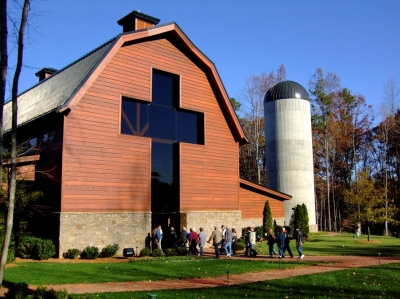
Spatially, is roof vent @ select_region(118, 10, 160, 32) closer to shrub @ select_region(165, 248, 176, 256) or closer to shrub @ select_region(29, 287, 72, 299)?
shrub @ select_region(165, 248, 176, 256)

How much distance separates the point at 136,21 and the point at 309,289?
17.9 m

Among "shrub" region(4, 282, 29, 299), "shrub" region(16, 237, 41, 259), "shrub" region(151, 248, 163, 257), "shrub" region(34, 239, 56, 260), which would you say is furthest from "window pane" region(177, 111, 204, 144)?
"shrub" region(4, 282, 29, 299)

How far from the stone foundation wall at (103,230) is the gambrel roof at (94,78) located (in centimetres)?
499

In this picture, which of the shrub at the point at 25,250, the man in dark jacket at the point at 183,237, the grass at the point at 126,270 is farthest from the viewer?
the man in dark jacket at the point at 183,237

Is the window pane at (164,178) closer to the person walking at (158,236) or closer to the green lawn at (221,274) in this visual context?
the person walking at (158,236)

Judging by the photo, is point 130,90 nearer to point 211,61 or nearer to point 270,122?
point 211,61

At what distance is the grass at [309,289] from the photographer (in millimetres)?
10031

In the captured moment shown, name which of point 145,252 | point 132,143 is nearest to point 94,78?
point 132,143

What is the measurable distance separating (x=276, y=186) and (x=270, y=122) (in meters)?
6.16

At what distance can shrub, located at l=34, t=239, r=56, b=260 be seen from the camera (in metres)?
16.4

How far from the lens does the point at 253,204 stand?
28812 mm

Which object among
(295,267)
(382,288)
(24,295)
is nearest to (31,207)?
(24,295)

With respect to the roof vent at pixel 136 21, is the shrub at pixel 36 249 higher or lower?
lower

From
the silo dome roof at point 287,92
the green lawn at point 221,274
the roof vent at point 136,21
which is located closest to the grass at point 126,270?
the green lawn at point 221,274
